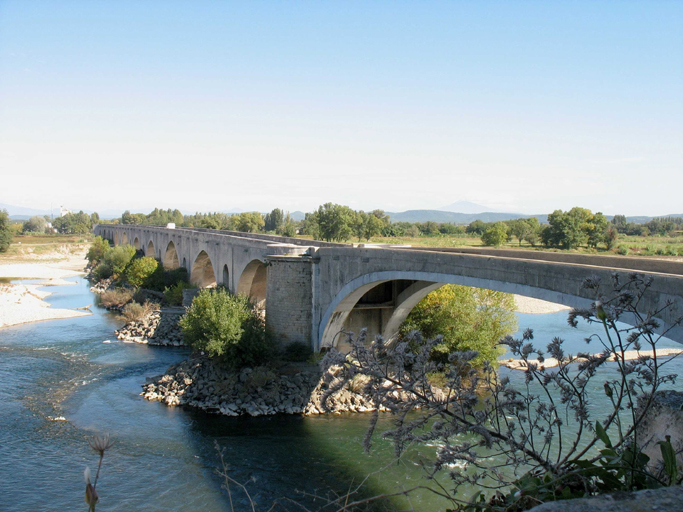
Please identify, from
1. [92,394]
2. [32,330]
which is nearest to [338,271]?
[92,394]

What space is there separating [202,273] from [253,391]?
2015cm

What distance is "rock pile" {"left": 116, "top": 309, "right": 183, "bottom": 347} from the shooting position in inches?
941

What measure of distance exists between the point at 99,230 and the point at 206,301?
217 ft

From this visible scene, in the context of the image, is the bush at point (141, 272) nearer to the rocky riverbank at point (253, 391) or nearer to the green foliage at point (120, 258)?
the green foliage at point (120, 258)

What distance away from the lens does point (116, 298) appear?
108 feet

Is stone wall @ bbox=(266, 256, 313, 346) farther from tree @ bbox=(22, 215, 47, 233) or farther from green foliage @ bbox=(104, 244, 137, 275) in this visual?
tree @ bbox=(22, 215, 47, 233)

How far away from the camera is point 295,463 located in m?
12.3

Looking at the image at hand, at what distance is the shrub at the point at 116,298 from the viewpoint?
3250cm

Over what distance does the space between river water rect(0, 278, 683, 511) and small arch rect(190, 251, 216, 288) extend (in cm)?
1471

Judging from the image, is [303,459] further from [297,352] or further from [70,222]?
[70,222]

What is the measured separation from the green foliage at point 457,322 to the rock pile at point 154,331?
11.0 metres

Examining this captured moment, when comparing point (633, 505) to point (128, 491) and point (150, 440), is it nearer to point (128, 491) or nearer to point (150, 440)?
point (128, 491)

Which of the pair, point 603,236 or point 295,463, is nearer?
point 295,463

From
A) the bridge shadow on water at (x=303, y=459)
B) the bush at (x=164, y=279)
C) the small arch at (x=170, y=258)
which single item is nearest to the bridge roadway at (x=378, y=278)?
the bridge shadow on water at (x=303, y=459)
